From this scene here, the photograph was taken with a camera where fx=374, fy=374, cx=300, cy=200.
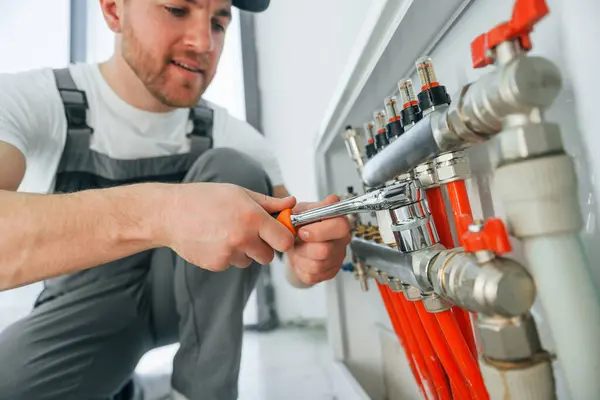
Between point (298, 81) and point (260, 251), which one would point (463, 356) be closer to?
point (260, 251)

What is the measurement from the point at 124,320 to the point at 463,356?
1.64 ft

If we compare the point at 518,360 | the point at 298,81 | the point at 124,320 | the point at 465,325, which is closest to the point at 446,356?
the point at 465,325

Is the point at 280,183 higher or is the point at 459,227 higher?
the point at 280,183

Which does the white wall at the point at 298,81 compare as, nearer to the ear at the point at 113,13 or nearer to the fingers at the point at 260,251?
the ear at the point at 113,13

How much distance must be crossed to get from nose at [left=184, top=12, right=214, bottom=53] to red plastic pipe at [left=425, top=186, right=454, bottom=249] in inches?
21.0

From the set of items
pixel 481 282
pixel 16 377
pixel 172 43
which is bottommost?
pixel 16 377

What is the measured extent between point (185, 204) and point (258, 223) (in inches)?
2.6

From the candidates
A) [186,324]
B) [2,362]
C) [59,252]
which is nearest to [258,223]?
[59,252]

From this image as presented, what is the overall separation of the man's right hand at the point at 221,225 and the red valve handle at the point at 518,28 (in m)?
0.18

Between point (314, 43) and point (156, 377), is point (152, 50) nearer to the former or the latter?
point (314, 43)

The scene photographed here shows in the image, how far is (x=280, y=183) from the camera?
0.83m

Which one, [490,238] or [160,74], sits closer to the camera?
[490,238]

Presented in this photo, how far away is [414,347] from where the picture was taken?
1.16ft

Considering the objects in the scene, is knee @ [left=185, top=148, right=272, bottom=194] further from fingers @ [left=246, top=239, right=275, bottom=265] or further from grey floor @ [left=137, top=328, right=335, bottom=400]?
grey floor @ [left=137, top=328, right=335, bottom=400]
